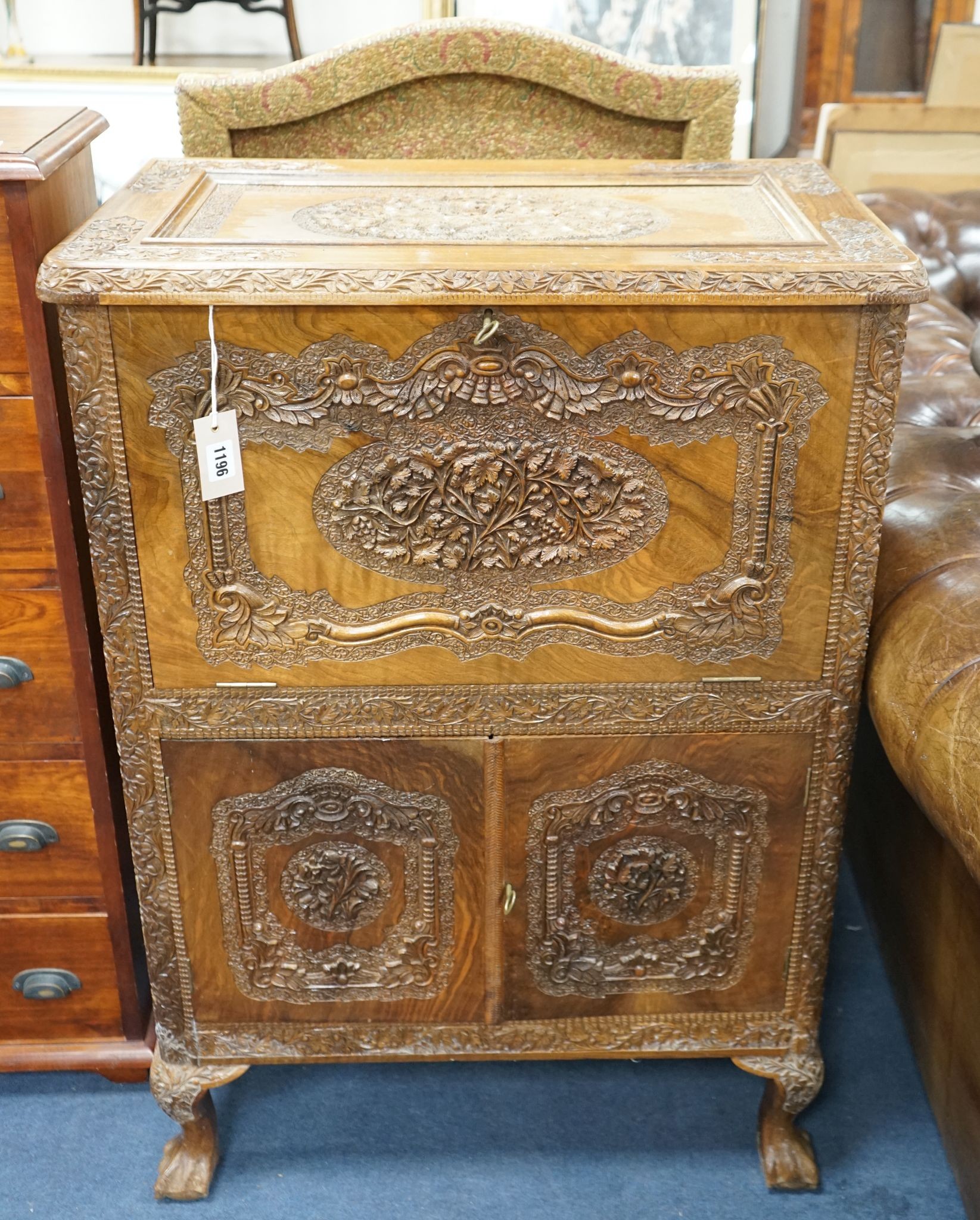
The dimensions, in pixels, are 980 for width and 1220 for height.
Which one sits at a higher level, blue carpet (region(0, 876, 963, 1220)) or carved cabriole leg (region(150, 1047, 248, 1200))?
carved cabriole leg (region(150, 1047, 248, 1200))

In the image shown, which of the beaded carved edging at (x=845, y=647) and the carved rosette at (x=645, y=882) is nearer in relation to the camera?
the beaded carved edging at (x=845, y=647)

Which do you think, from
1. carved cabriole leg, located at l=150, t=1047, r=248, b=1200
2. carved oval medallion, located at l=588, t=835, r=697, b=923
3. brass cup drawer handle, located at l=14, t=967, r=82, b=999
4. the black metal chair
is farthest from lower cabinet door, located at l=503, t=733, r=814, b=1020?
the black metal chair

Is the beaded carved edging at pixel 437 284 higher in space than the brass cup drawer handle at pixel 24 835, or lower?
higher

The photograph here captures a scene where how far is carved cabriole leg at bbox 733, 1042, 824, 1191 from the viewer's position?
149 centimetres

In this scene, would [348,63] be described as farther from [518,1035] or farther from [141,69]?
[141,69]

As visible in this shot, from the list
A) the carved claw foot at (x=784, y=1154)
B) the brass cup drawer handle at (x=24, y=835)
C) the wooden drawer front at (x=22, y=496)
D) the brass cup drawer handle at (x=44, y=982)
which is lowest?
the carved claw foot at (x=784, y=1154)

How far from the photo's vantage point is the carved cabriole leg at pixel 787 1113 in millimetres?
1493

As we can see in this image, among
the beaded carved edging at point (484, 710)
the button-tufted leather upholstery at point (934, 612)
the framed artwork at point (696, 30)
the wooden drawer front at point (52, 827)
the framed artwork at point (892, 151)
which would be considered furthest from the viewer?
the framed artwork at point (696, 30)

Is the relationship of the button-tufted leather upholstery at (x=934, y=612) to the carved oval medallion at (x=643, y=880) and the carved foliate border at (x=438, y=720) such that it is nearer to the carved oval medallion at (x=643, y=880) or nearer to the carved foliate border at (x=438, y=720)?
the carved foliate border at (x=438, y=720)

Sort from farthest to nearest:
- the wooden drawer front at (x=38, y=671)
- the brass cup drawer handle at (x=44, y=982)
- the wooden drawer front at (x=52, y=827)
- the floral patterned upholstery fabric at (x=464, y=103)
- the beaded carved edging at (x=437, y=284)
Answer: the floral patterned upholstery fabric at (x=464, y=103)
the brass cup drawer handle at (x=44, y=982)
the wooden drawer front at (x=52, y=827)
the wooden drawer front at (x=38, y=671)
the beaded carved edging at (x=437, y=284)

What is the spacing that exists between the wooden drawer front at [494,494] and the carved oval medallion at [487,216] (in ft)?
0.52

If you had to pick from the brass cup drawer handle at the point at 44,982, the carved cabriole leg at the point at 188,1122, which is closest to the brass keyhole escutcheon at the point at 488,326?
the carved cabriole leg at the point at 188,1122

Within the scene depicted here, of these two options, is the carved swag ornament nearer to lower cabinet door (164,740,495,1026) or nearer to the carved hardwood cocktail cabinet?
the carved hardwood cocktail cabinet

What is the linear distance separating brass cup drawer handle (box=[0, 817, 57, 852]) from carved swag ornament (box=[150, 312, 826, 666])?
44cm
